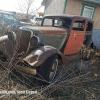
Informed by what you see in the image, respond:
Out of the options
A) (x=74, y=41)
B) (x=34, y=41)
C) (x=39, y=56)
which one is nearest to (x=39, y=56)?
(x=39, y=56)

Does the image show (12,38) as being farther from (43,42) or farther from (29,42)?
(43,42)

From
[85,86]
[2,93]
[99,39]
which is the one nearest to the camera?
[2,93]

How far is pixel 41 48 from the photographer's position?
2.44m

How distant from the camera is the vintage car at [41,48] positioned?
2266mm

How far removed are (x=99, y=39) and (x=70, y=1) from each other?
312 centimetres

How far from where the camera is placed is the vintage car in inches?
89.2

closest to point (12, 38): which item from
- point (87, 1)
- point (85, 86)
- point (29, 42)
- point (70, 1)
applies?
point (29, 42)

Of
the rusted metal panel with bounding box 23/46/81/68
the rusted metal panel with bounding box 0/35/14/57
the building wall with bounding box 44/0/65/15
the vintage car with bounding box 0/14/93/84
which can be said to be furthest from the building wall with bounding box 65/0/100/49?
the rusted metal panel with bounding box 23/46/81/68

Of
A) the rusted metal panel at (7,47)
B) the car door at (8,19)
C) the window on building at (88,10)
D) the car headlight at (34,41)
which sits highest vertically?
the window on building at (88,10)

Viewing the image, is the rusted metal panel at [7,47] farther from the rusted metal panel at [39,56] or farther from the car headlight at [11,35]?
the rusted metal panel at [39,56]

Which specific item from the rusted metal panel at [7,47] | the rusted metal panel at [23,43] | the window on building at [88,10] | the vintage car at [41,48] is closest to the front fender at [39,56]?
the vintage car at [41,48]

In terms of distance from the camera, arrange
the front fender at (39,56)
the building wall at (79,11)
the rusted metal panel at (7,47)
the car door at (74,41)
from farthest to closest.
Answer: the building wall at (79,11), the car door at (74,41), the rusted metal panel at (7,47), the front fender at (39,56)

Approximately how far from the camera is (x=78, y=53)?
3.99 m

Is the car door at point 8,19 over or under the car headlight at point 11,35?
over
